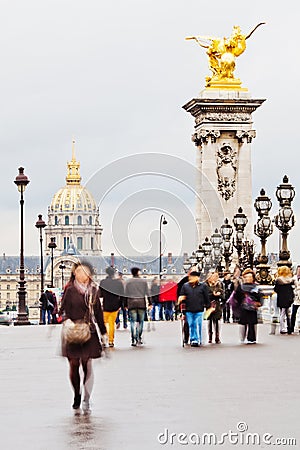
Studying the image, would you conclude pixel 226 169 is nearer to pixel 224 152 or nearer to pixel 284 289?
pixel 224 152

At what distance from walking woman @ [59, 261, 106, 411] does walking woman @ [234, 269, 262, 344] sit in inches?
462

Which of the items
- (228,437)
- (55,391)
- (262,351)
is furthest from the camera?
(262,351)

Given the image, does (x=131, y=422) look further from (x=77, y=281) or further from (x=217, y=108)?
(x=217, y=108)

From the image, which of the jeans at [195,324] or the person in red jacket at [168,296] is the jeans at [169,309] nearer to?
the person in red jacket at [168,296]

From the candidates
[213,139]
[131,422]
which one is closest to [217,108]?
[213,139]

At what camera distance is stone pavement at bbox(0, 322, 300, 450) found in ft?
47.1

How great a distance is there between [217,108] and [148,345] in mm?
43415

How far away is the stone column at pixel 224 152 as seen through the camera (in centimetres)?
7200

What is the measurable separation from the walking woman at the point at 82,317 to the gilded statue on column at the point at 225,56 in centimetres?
5614

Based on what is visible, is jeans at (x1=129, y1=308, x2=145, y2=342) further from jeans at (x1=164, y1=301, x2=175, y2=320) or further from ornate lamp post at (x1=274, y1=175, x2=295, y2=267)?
jeans at (x1=164, y1=301, x2=175, y2=320)

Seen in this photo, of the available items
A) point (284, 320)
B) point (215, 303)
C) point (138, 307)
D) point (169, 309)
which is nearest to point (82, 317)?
point (138, 307)

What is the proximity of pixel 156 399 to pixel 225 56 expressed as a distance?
57166mm

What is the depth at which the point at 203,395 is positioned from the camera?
58.5 feet

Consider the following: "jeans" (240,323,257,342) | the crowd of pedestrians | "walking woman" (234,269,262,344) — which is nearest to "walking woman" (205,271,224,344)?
the crowd of pedestrians
